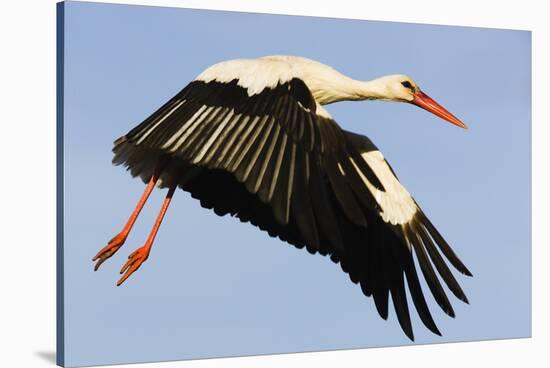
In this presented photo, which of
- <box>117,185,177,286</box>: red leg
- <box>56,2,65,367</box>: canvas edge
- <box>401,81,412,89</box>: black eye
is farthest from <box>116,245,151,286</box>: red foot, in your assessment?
<box>401,81,412,89</box>: black eye

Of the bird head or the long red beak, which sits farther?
the long red beak

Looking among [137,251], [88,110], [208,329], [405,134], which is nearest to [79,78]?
[88,110]

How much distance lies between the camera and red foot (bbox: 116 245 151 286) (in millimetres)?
6137

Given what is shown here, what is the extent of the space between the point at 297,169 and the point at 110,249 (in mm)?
1096

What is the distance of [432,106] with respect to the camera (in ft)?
23.2

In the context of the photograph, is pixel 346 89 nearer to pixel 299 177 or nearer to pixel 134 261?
pixel 299 177

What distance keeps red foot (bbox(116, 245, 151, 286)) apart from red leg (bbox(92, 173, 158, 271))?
95 mm

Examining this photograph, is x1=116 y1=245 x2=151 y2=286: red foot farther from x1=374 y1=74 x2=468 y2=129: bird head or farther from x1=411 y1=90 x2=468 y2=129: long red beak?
x1=411 y1=90 x2=468 y2=129: long red beak

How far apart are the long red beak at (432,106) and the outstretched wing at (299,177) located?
465 mm

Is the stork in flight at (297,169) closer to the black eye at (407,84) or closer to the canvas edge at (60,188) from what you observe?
the black eye at (407,84)

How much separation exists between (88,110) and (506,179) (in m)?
2.69

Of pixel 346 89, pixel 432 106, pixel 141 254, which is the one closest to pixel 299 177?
pixel 141 254

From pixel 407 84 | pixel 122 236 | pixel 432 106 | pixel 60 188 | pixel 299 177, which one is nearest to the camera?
pixel 299 177

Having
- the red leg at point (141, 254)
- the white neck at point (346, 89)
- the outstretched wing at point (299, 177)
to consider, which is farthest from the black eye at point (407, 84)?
the red leg at point (141, 254)
